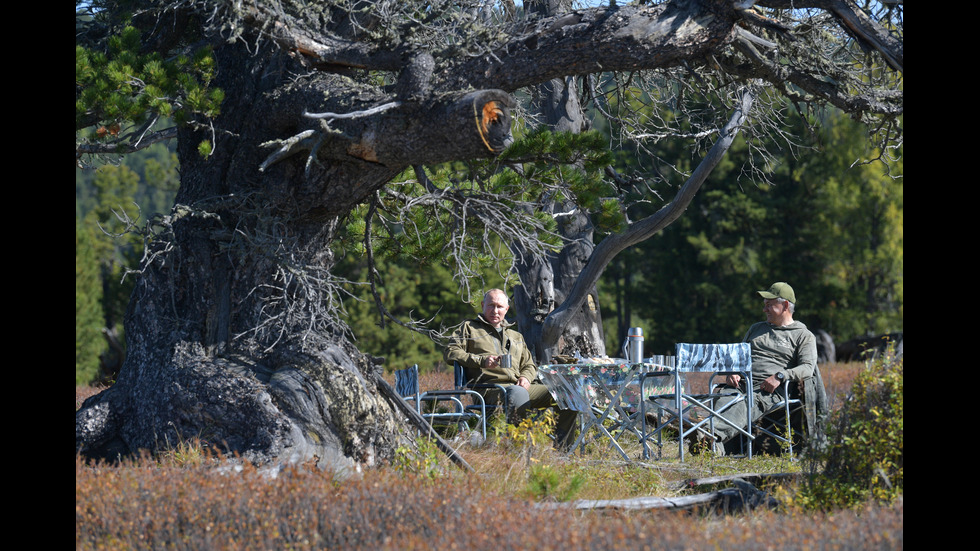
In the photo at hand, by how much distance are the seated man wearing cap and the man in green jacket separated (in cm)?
123

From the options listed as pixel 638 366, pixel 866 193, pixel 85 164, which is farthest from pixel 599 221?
pixel 866 193

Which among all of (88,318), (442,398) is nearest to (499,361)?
(442,398)

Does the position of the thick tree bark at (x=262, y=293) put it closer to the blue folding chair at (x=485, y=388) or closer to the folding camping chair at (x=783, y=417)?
the blue folding chair at (x=485, y=388)

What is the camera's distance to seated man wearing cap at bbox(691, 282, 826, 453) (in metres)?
6.72

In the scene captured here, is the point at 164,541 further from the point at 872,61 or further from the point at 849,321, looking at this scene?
the point at 849,321

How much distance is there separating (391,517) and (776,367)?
4.20m

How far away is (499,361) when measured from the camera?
6.81m

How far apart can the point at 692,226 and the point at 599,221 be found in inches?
792

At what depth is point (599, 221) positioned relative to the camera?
18.7 feet

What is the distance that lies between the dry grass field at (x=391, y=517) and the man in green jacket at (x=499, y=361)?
2.09 metres

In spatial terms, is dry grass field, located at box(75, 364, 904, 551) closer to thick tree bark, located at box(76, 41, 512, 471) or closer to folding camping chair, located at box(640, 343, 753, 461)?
thick tree bark, located at box(76, 41, 512, 471)

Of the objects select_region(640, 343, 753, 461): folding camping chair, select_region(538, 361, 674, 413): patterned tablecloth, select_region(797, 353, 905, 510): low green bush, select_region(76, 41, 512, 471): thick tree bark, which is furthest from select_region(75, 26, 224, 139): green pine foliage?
select_region(797, 353, 905, 510): low green bush

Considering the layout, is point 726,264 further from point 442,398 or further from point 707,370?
point 442,398

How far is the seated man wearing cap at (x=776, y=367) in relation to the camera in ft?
22.0
